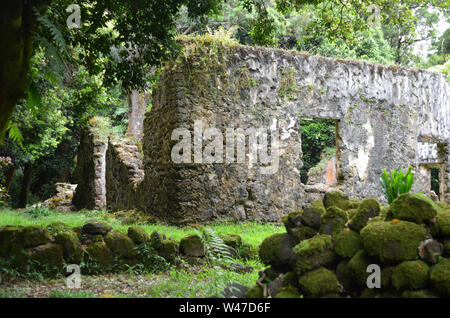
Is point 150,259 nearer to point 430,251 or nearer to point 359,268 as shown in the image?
point 359,268

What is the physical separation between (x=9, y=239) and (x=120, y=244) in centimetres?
120

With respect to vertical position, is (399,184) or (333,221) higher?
(399,184)

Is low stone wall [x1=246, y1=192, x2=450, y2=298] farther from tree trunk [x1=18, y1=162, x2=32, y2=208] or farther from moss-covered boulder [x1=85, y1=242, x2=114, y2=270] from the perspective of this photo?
tree trunk [x1=18, y1=162, x2=32, y2=208]

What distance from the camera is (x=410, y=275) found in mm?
2828

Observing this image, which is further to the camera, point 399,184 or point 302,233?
point 399,184

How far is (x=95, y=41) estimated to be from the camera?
5.39 metres

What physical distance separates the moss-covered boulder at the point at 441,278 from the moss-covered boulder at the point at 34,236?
379cm

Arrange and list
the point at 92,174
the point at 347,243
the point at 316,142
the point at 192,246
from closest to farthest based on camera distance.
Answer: the point at 347,243
the point at 192,246
the point at 92,174
the point at 316,142

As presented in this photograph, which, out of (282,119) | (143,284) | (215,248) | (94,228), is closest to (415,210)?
(143,284)

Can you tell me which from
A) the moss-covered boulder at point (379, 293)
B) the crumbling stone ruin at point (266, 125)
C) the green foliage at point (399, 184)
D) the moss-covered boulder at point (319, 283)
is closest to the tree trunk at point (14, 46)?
the moss-covered boulder at point (319, 283)

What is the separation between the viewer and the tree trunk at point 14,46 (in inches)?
121
